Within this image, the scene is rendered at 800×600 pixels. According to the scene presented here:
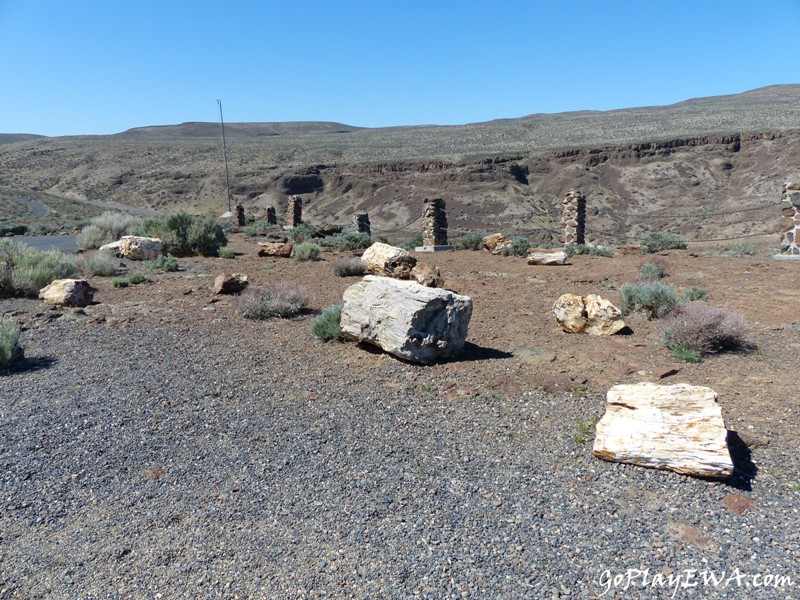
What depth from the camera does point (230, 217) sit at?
94.4 feet

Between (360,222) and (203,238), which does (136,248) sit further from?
(360,222)

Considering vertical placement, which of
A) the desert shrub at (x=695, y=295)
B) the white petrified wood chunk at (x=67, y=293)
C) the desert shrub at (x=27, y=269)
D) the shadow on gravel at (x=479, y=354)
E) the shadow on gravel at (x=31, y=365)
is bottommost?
the shadow on gravel at (x=479, y=354)

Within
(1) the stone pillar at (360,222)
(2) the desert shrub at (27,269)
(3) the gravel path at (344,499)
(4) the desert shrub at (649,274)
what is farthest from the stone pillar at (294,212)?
(3) the gravel path at (344,499)

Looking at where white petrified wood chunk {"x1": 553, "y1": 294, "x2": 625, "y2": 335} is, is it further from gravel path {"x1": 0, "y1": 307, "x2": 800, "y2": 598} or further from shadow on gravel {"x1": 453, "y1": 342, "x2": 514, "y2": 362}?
gravel path {"x1": 0, "y1": 307, "x2": 800, "y2": 598}

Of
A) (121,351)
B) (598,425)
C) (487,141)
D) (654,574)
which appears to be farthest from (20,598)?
(487,141)

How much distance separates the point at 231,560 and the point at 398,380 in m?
2.74

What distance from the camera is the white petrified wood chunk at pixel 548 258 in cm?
1284

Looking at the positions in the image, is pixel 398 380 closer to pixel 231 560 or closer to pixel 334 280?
pixel 231 560

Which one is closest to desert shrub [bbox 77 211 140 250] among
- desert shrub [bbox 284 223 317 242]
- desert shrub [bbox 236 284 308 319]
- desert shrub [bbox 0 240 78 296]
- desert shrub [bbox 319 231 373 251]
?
desert shrub [bbox 284 223 317 242]

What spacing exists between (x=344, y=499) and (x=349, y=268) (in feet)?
26.3

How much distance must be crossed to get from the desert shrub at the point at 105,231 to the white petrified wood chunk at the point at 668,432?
15.7 m

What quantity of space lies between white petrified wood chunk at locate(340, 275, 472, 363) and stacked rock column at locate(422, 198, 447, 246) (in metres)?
10.4

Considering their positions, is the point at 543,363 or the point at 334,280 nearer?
the point at 543,363

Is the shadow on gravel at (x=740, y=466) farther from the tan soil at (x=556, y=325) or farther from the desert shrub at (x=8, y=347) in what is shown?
the desert shrub at (x=8, y=347)
